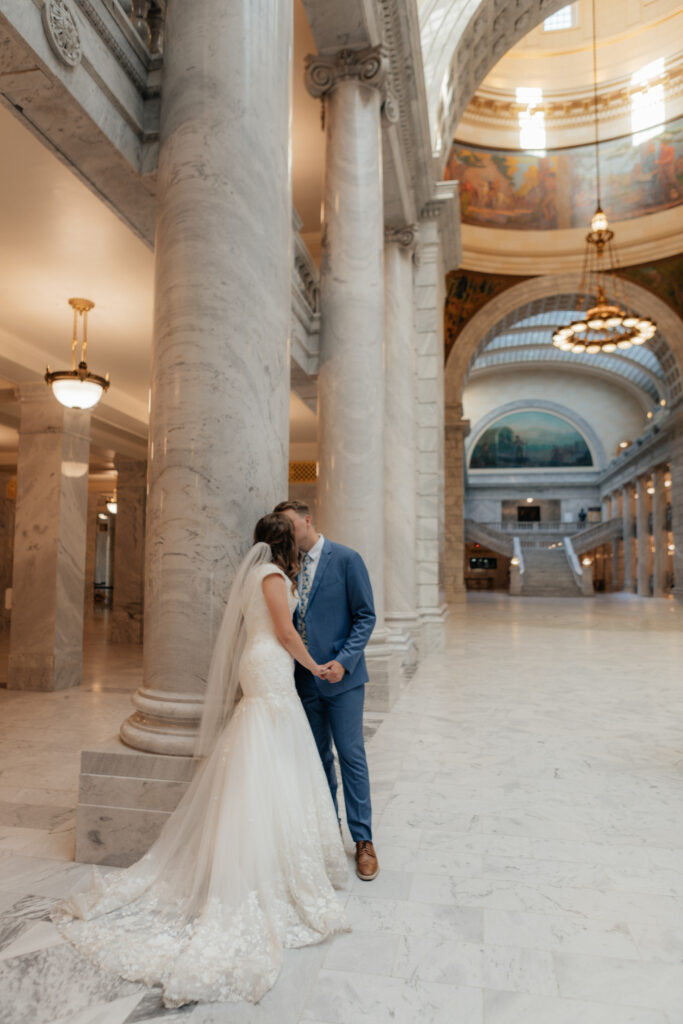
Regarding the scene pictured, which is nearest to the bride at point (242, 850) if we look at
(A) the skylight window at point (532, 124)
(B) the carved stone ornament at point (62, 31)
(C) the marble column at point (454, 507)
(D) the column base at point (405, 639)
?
(B) the carved stone ornament at point (62, 31)

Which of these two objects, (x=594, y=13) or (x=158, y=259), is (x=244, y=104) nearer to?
(x=158, y=259)

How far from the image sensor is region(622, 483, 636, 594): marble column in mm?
34938

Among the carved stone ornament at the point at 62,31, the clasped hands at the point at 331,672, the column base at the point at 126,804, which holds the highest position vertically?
the carved stone ornament at the point at 62,31

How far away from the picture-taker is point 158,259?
143 inches

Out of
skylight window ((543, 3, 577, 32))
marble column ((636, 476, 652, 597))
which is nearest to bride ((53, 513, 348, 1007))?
skylight window ((543, 3, 577, 32))

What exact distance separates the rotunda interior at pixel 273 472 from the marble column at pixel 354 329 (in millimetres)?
28

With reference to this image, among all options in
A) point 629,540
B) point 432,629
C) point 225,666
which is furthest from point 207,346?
point 629,540

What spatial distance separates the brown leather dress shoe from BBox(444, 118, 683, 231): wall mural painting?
76.2 ft

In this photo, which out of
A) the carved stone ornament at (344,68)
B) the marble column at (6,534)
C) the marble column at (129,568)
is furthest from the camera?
the marble column at (6,534)

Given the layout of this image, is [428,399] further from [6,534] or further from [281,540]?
[6,534]

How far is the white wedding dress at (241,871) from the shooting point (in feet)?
7.59

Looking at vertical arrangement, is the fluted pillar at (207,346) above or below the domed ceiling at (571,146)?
below

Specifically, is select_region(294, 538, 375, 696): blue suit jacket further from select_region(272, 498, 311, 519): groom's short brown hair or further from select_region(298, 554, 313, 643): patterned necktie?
select_region(272, 498, 311, 519): groom's short brown hair

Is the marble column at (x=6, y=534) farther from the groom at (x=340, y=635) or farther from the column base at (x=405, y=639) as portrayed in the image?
the groom at (x=340, y=635)
